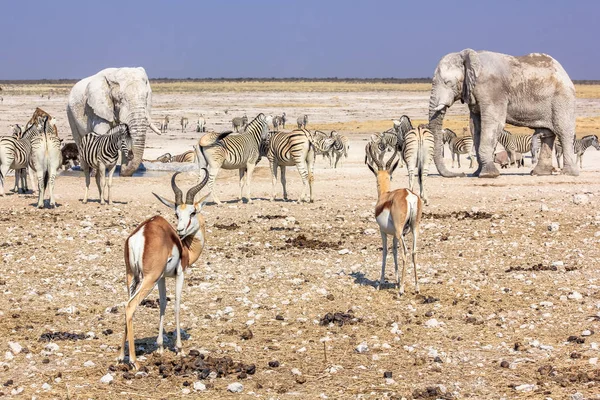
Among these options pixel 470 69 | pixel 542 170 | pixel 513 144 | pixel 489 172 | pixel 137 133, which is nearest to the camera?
pixel 137 133

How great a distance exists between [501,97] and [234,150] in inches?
330

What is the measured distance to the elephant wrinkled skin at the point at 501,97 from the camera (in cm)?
2145

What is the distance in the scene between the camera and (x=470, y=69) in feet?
70.2

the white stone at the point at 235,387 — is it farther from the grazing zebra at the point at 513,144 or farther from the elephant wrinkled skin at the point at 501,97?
the grazing zebra at the point at 513,144

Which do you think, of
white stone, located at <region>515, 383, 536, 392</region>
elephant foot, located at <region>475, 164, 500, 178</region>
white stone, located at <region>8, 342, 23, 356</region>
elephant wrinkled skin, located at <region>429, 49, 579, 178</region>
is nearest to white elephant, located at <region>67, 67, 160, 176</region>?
elephant wrinkled skin, located at <region>429, 49, 579, 178</region>

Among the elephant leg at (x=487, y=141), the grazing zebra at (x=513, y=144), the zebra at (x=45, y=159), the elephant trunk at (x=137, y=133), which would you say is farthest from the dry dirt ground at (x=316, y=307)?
the grazing zebra at (x=513, y=144)

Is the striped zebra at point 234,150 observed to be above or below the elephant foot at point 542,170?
above

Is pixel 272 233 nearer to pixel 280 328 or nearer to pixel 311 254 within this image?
pixel 311 254

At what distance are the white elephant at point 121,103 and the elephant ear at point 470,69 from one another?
8.12 meters

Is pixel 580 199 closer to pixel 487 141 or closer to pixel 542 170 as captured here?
pixel 487 141

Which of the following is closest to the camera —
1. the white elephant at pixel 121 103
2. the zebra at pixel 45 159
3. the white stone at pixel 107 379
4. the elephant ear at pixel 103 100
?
the white stone at pixel 107 379

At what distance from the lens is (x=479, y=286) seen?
31.9ft

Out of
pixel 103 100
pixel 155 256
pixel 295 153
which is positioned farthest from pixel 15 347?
pixel 103 100

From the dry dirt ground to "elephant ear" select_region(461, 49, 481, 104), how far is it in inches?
242
